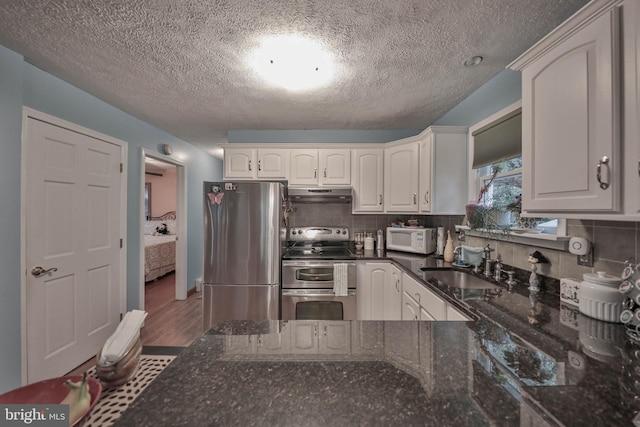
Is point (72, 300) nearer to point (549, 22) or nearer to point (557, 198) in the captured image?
point (557, 198)

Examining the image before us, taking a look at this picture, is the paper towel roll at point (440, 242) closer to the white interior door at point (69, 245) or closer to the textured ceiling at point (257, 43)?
the textured ceiling at point (257, 43)

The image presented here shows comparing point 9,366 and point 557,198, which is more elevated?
point 557,198

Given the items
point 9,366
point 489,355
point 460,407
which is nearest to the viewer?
point 460,407

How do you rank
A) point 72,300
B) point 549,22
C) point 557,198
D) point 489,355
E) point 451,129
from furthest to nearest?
point 451,129 < point 72,300 < point 549,22 < point 557,198 < point 489,355

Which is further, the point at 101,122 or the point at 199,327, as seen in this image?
the point at 199,327

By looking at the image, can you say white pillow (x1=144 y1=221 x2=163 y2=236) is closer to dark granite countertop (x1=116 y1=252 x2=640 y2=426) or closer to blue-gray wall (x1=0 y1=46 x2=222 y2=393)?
blue-gray wall (x1=0 y1=46 x2=222 y2=393)

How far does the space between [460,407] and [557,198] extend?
40.5 inches

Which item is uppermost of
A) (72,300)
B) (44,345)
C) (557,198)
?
(557,198)

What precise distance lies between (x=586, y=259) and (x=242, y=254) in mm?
2511

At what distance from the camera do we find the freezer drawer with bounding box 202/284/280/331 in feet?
8.21

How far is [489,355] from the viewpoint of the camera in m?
0.76

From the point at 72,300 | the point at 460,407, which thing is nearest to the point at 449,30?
the point at 460,407

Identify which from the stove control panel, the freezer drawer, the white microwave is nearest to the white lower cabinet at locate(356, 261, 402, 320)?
the white microwave

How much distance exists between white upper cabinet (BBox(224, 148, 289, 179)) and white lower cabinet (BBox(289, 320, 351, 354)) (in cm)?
222
